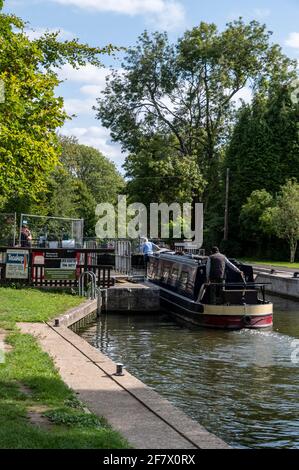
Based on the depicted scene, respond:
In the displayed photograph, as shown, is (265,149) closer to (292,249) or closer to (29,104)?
(292,249)

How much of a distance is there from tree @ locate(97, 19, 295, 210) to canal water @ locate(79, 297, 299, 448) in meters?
43.1

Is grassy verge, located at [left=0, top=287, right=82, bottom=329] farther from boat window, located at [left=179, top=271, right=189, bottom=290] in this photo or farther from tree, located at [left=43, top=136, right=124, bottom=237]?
tree, located at [left=43, top=136, right=124, bottom=237]

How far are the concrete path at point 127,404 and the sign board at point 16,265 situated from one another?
36.1 feet

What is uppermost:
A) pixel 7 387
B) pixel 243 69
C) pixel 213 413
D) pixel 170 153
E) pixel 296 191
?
A: pixel 243 69

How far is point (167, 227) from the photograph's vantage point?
56.3 metres

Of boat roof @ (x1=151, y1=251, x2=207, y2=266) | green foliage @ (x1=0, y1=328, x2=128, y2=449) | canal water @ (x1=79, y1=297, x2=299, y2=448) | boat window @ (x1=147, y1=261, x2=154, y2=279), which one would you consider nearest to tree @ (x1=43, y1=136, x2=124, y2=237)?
boat window @ (x1=147, y1=261, x2=154, y2=279)

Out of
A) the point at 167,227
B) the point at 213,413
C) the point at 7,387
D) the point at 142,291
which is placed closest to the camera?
the point at 7,387

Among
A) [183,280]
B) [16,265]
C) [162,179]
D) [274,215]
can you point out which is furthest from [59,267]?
[162,179]

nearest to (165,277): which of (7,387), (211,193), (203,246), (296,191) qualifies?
(7,387)

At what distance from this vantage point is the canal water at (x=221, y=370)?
32.7 ft

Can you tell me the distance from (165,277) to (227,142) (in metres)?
41.2

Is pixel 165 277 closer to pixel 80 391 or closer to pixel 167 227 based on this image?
pixel 80 391

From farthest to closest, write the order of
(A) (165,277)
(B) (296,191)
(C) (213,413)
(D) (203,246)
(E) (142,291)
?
(D) (203,246) < (B) (296,191) < (A) (165,277) < (E) (142,291) < (C) (213,413)

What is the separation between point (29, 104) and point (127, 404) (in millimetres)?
10272
